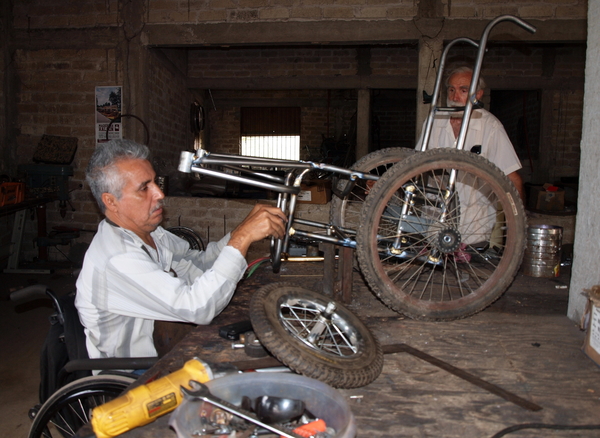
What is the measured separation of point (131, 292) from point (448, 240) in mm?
1311

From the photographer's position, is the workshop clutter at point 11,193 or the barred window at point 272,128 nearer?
the workshop clutter at point 11,193

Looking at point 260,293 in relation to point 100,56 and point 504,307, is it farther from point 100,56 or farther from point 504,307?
point 100,56

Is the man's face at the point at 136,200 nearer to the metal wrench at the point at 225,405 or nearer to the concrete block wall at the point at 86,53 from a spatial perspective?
the metal wrench at the point at 225,405

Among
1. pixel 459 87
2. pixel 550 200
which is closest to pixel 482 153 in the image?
pixel 459 87

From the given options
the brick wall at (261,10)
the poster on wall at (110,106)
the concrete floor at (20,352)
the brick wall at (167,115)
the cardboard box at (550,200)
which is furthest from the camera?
the cardboard box at (550,200)

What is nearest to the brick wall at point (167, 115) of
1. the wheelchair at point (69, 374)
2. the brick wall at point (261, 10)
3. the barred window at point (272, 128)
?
the brick wall at point (261, 10)

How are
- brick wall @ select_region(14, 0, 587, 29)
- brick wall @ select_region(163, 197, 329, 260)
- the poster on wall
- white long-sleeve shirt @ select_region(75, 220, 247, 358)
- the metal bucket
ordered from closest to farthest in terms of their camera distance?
white long-sleeve shirt @ select_region(75, 220, 247, 358) < the metal bucket < brick wall @ select_region(14, 0, 587, 29) < the poster on wall < brick wall @ select_region(163, 197, 329, 260)

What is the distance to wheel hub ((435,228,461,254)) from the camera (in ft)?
6.48

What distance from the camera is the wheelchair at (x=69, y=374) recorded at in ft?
4.73

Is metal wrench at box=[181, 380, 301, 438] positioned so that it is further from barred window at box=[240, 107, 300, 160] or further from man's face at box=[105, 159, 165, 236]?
barred window at box=[240, 107, 300, 160]

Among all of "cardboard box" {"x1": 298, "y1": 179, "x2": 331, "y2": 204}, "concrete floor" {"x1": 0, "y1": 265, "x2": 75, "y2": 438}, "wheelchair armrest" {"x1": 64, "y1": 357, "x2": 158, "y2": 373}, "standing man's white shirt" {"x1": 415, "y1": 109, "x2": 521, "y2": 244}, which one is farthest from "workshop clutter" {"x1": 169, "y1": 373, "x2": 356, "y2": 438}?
"cardboard box" {"x1": 298, "y1": 179, "x2": 331, "y2": 204}

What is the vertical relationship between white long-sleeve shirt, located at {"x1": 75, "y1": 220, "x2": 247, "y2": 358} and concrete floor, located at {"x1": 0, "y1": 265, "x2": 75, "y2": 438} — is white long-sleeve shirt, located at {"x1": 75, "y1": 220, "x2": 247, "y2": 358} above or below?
above

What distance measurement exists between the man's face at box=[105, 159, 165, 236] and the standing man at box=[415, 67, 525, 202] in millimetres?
2088

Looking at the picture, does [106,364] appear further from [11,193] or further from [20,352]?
[11,193]
